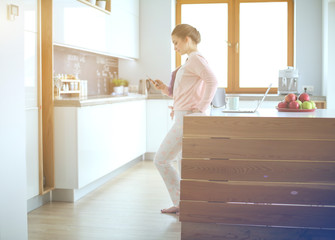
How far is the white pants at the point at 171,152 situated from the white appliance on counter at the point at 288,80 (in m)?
2.67

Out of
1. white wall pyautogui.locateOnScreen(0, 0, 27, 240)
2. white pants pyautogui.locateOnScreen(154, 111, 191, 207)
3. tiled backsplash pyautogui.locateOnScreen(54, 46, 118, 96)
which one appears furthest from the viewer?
tiled backsplash pyautogui.locateOnScreen(54, 46, 118, 96)

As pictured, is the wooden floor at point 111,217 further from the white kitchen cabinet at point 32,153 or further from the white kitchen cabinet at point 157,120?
the white kitchen cabinet at point 157,120

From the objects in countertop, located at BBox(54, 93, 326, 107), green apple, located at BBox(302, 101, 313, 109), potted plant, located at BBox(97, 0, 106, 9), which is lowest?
green apple, located at BBox(302, 101, 313, 109)

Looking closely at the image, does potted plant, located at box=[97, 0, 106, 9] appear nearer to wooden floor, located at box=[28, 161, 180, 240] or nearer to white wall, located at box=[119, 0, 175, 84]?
white wall, located at box=[119, 0, 175, 84]

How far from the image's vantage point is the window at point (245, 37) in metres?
5.94

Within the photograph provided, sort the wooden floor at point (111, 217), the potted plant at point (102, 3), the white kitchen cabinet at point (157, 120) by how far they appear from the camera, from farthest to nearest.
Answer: the white kitchen cabinet at point (157, 120)
the potted plant at point (102, 3)
the wooden floor at point (111, 217)

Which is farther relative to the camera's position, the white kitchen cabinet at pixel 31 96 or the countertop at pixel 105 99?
the countertop at pixel 105 99

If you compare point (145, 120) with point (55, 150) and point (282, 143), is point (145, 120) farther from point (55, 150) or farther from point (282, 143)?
point (282, 143)

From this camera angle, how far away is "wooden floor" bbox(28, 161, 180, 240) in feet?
9.55

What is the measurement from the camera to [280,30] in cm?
594

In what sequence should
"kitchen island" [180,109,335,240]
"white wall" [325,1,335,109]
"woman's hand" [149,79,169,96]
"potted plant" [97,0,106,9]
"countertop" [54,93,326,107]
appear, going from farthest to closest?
"white wall" [325,1,335,109]
"potted plant" [97,0,106,9]
"countertop" [54,93,326,107]
"woman's hand" [149,79,169,96]
"kitchen island" [180,109,335,240]

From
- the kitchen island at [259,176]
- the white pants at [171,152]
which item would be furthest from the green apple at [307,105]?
the white pants at [171,152]

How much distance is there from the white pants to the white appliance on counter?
2.67 m

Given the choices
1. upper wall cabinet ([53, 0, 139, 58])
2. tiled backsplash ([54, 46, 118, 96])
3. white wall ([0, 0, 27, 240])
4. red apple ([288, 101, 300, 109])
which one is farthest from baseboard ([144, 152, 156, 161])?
white wall ([0, 0, 27, 240])
